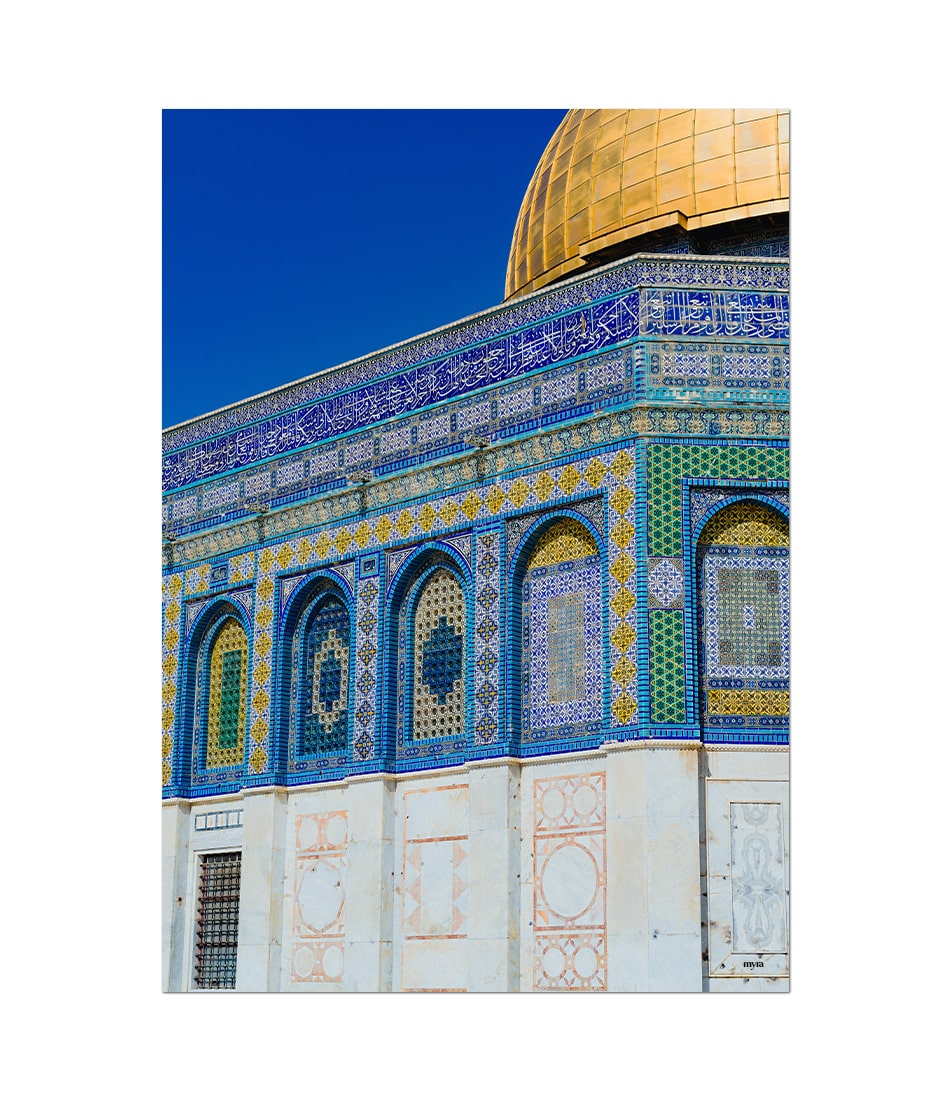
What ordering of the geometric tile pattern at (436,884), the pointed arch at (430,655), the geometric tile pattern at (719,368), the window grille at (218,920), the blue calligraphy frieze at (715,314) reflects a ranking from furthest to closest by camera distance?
the window grille at (218,920) < the pointed arch at (430,655) < the geometric tile pattern at (436,884) < the blue calligraphy frieze at (715,314) < the geometric tile pattern at (719,368)

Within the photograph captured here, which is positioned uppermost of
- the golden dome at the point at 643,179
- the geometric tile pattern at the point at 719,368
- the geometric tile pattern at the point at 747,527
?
the golden dome at the point at 643,179

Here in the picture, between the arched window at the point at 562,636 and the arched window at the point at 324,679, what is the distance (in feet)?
7.06

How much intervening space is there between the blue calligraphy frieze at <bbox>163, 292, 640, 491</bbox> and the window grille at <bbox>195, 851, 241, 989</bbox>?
3.77m

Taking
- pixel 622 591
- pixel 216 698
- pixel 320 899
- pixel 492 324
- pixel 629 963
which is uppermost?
pixel 492 324

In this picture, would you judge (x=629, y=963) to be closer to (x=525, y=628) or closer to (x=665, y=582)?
(x=665, y=582)

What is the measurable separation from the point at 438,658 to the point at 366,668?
0.78m

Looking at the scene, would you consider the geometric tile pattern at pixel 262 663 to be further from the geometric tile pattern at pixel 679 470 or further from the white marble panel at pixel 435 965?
the geometric tile pattern at pixel 679 470

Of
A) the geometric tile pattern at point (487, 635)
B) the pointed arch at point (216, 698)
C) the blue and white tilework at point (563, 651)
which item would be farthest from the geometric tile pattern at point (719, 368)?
the pointed arch at point (216, 698)

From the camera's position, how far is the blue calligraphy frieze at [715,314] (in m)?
13.7

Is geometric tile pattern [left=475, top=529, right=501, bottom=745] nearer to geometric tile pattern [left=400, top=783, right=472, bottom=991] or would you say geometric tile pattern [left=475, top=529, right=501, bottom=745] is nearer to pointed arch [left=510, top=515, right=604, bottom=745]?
pointed arch [left=510, top=515, right=604, bottom=745]

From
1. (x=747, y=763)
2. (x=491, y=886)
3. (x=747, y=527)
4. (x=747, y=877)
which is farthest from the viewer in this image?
(x=491, y=886)

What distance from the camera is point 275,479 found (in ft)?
A: 54.3

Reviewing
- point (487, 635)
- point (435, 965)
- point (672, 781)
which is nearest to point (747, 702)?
point (672, 781)

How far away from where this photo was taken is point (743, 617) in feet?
43.9
